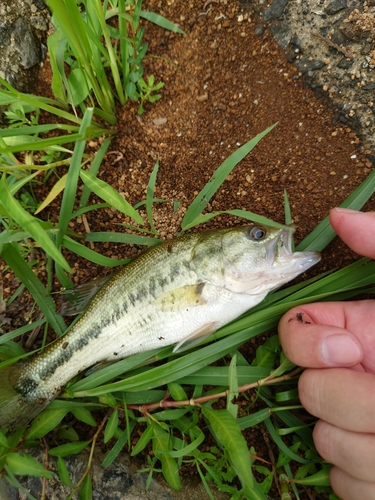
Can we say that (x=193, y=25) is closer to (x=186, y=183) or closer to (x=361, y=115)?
(x=186, y=183)

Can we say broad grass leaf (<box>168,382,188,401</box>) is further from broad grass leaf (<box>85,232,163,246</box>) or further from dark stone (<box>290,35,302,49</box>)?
dark stone (<box>290,35,302,49</box>)

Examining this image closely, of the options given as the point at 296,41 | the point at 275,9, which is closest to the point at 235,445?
the point at 296,41

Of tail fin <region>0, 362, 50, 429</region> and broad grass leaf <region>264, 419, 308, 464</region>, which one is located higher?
tail fin <region>0, 362, 50, 429</region>

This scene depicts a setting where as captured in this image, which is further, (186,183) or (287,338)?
(186,183)

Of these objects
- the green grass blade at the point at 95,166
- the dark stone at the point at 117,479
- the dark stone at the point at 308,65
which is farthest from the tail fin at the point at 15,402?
the dark stone at the point at 308,65

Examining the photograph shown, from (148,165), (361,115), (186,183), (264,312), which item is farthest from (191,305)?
(361,115)

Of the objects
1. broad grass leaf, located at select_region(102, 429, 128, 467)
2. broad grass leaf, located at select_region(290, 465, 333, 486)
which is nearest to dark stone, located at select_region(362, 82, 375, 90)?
broad grass leaf, located at select_region(290, 465, 333, 486)
